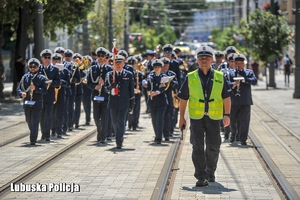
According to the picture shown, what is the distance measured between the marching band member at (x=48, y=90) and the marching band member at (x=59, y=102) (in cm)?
77

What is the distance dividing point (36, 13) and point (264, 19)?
71.7ft

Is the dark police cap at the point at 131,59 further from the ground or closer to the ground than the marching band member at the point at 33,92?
further from the ground

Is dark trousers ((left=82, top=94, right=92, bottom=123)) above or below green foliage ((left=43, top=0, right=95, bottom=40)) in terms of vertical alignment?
below

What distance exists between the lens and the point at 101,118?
19.8 meters

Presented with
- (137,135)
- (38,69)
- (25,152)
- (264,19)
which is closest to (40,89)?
(38,69)

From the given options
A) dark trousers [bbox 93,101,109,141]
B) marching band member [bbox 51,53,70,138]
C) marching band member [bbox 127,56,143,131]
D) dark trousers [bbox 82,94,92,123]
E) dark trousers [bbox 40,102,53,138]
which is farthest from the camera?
dark trousers [bbox 82,94,92,123]

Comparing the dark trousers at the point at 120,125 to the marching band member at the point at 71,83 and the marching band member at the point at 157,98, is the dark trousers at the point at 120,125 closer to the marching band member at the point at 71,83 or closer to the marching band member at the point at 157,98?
the marching band member at the point at 157,98

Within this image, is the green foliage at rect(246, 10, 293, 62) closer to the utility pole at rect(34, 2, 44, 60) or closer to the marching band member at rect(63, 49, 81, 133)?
Answer: the utility pole at rect(34, 2, 44, 60)

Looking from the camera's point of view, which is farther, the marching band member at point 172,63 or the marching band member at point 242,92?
the marching band member at point 172,63

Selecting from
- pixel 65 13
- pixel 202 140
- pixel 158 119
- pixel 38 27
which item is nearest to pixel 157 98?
pixel 158 119

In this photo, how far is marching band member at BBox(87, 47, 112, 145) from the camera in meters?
19.6

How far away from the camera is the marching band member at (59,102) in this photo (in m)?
21.0

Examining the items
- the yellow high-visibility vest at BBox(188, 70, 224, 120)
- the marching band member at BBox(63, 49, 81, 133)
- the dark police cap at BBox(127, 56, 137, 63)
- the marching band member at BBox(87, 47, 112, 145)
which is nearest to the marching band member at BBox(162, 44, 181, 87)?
the marching band member at BBox(87, 47, 112, 145)

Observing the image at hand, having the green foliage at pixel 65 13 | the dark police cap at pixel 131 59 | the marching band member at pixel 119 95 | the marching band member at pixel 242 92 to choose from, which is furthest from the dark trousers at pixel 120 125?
the green foliage at pixel 65 13
